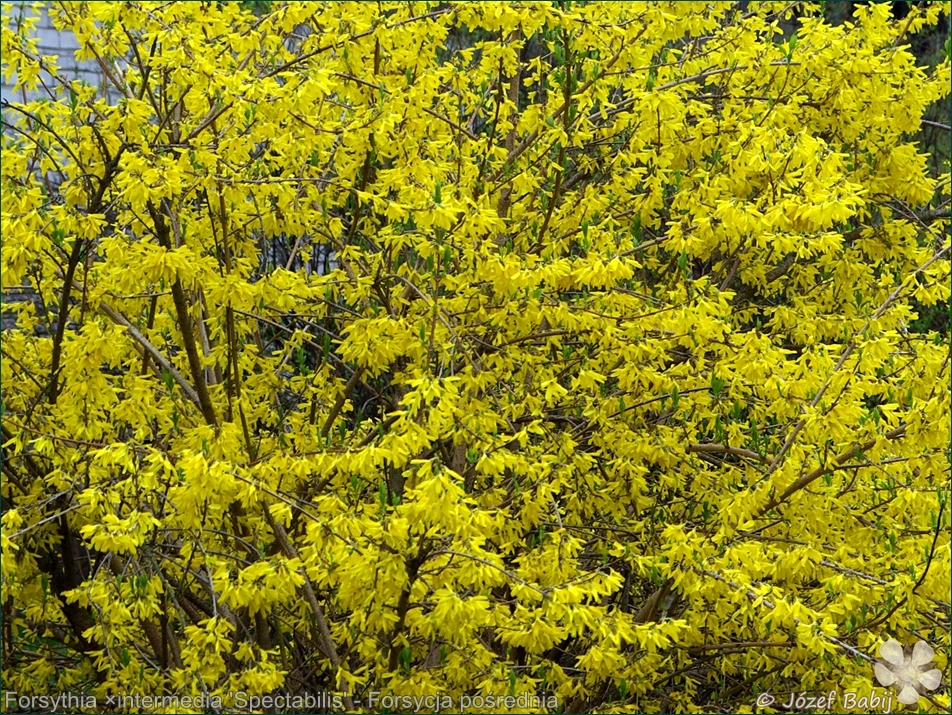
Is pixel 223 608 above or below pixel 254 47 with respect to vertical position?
below

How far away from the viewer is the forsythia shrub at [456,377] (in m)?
3.21

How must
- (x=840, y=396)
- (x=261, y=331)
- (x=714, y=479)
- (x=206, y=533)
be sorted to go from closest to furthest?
(x=840, y=396) < (x=206, y=533) < (x=714, y=479) < (x=261, y=331)

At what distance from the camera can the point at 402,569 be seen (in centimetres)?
307

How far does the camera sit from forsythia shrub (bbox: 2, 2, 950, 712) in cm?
321

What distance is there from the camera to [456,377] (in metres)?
3.29

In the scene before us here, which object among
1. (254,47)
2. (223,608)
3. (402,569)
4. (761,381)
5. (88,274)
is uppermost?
(254,47)

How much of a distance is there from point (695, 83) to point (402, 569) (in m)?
2.28

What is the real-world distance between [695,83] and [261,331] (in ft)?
6.97

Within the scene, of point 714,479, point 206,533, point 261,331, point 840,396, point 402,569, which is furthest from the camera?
point 261,331

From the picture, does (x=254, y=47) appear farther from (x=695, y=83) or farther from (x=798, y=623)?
(x=798, y=623)

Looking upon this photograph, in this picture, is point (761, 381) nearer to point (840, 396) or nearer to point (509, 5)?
point (840, 396)

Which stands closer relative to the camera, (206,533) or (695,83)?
(206,533)

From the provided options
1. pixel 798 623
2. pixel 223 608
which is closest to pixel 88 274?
pixel 223 608

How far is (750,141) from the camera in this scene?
3.80 meters
